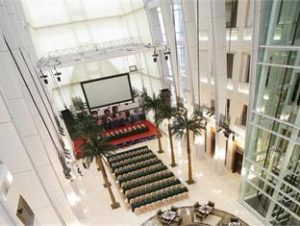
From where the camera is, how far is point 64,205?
10.2m

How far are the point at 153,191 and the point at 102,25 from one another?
724 inches

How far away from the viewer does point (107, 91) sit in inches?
956

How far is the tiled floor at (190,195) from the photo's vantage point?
13.0 metres

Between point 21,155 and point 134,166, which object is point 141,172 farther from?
point 21,155

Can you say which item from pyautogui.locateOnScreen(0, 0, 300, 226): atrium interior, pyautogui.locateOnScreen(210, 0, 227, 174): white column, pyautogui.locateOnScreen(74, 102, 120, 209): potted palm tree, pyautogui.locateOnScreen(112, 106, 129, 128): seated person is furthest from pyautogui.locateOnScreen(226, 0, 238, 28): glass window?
pyautogui.locateOnScreen(112, 106, 129, 128): seated person

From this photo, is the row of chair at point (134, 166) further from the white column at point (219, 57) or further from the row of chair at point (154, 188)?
the white column at point (219, 57)

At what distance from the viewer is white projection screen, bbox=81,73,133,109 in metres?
23.8

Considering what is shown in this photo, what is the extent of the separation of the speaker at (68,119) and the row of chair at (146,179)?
9098mm

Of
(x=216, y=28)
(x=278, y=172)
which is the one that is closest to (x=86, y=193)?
(x=278, y=172)

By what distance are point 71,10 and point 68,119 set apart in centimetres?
1093

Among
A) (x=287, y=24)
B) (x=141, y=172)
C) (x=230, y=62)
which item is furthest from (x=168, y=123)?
(x=287, y=24)

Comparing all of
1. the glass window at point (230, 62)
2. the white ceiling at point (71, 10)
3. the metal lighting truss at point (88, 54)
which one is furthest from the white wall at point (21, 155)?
the white ceiling at point (71, 10)

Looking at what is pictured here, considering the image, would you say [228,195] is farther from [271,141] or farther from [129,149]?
[129,149]

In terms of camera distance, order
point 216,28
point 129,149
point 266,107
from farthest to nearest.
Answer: point 129,149, point 216,28, point 266,107
